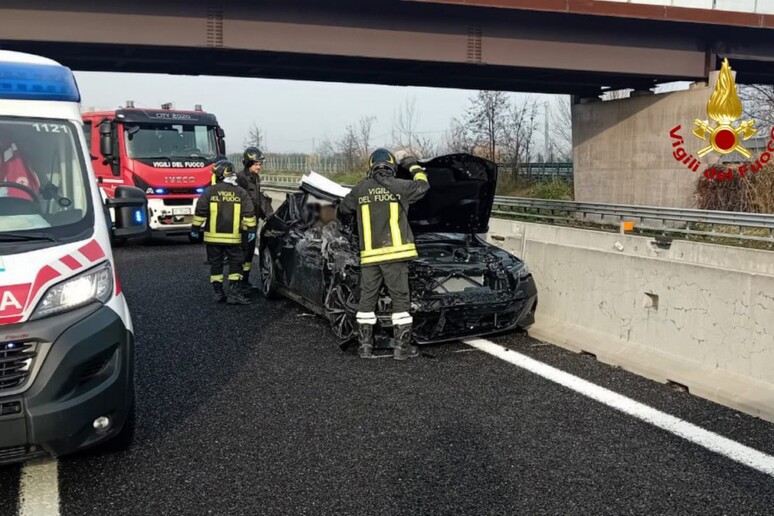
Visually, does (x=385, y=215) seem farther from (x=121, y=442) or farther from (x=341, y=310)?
(x=121, y=442)

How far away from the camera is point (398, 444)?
4.30 metres

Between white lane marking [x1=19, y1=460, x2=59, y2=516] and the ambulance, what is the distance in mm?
302

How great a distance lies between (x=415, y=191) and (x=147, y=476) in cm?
345

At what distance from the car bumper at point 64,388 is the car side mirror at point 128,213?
1217 millimetres

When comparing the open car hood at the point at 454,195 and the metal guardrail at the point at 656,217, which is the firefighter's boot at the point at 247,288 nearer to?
the open car hood at the point at 454,195

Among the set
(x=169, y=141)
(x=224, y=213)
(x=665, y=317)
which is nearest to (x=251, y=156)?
(x=224, y=213)

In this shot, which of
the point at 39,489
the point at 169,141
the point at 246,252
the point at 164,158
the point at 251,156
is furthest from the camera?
the point at 169,141

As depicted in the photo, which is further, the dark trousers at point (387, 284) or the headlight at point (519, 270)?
the headlight at point (519, 270)

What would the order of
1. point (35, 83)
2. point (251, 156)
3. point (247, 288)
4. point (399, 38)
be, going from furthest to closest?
point (399, 38)
point (251, 156)
point (247, 288)
point (35, 83)

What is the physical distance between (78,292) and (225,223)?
5272 millimetres

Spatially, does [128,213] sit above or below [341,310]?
above

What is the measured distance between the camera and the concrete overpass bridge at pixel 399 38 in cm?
1739

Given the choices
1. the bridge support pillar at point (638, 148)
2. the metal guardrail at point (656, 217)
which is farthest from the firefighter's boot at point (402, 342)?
the bridge support pillar at point (638, 148)

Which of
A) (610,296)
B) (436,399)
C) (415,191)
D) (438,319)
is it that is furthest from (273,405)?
(610,296)
